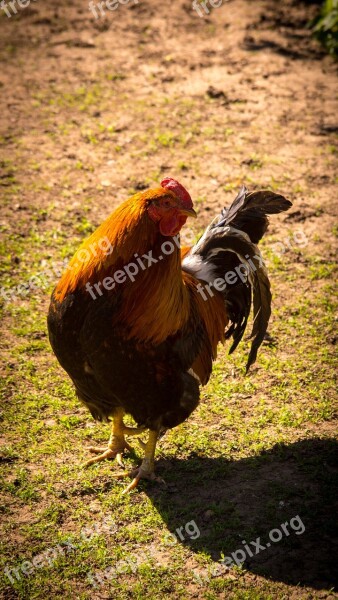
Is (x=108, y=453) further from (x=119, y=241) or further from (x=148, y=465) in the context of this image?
(x=119, y=241)

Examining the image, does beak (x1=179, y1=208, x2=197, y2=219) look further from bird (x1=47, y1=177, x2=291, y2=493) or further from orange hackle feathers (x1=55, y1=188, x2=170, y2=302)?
orange hackle feathers (x1=55, y1=188, x2=170, y2=302)

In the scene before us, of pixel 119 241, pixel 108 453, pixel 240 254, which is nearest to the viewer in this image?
pixel 119 241

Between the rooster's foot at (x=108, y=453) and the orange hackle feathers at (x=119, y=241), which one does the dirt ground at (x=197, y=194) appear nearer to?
the rooster's foot at (x=108, y=453)

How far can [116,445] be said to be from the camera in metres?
5.59

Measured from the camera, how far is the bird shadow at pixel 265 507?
473cm

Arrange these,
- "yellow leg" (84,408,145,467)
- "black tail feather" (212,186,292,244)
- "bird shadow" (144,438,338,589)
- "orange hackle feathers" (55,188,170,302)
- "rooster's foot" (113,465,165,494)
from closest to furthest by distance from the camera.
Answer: "orange hackle feathers" (55,188,170,302)
"bird shadow" (144,438,338,589)
"rooster's foot" (113,465,165,494)
"black tail feather" (212,186,292,244)
"yellow leg" (84,408,145,467)

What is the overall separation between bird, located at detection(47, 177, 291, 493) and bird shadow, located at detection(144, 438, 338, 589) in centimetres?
39

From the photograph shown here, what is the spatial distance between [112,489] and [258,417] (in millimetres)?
1604

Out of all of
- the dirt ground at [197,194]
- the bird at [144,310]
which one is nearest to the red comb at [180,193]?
the bird at [144,310]

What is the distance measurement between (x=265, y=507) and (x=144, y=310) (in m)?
2.03

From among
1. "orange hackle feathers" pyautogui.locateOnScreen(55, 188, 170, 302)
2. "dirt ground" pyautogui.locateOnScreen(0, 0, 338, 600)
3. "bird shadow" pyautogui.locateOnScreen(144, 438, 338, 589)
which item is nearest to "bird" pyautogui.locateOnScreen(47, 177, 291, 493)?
"orange hackle feathers" pyautogui.locateOnScreen(55, 188, 170, 302)

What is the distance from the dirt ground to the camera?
198 inches

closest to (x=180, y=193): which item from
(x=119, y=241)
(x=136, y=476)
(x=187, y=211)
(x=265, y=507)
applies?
(x=187, y=211)

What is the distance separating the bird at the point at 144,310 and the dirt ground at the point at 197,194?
83 centimetres
